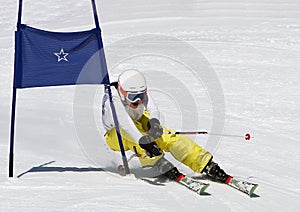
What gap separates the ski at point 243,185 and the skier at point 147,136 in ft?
0.18

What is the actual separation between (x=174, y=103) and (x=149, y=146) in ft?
10.2

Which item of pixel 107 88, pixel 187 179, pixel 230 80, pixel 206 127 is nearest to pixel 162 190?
pixel 187 179

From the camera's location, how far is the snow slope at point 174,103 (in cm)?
530

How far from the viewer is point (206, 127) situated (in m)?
7.76

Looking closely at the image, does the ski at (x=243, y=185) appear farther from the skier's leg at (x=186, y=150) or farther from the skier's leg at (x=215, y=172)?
the skier's leg at (x=186, y=150)

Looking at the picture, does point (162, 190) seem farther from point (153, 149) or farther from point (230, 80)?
point (230, 80)

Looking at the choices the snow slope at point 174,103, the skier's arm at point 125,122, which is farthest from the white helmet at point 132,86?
the snow slope at point 174,103

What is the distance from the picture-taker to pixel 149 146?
5.60 meters

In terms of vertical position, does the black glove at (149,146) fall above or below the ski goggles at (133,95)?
below

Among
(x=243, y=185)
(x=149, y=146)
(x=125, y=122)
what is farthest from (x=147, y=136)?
(x=243, y=185)

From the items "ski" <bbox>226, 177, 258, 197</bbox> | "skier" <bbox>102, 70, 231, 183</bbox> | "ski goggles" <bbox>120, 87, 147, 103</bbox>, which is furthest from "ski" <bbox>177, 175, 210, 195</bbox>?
"ski goggles" <bbox>120, 87, 147, 103</bbox>

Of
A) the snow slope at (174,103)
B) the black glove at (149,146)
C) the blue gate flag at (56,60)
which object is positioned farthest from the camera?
the blue gate flag at (56,60)

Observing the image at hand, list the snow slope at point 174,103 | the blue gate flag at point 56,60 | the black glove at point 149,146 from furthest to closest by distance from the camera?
the blue gate flag at point 56,60
the black glove at point 149,146
the snow slope at point 174,103

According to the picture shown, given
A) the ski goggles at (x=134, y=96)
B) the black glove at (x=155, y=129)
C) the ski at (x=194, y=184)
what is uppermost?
the ski goggles at (x=134, y=96)
